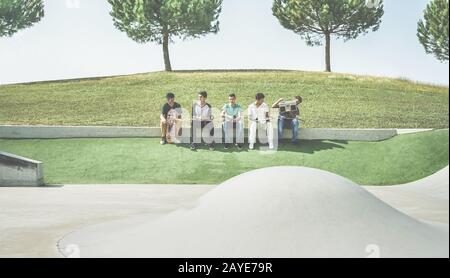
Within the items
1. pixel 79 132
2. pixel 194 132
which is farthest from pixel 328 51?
pixel 79 132

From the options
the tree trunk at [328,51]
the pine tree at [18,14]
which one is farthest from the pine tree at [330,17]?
the pine tree at [18,14]

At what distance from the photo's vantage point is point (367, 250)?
5633 millimetres

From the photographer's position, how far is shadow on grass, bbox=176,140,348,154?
16.4 metres

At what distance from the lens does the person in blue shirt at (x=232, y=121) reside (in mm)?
16448

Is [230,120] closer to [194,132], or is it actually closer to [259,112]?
[259,112]

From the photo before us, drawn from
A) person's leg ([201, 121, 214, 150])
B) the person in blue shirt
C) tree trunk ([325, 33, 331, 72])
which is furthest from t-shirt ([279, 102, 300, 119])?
tree trunk ([325, 33, 331, 72])

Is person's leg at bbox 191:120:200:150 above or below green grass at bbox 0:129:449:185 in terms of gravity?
above

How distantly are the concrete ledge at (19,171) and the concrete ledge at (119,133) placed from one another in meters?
4.55

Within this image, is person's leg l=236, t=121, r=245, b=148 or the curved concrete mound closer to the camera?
the curved concrete mound

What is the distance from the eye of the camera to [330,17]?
38.3 metres

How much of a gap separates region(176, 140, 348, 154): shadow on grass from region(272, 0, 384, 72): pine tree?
21302 mm

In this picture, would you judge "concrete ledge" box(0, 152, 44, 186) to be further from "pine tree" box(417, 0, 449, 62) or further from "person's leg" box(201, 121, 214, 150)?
"pine tree" box(417, 0, 449, 62)

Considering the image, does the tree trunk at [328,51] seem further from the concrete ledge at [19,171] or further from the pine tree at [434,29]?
the concrete ledge at [19,171]
